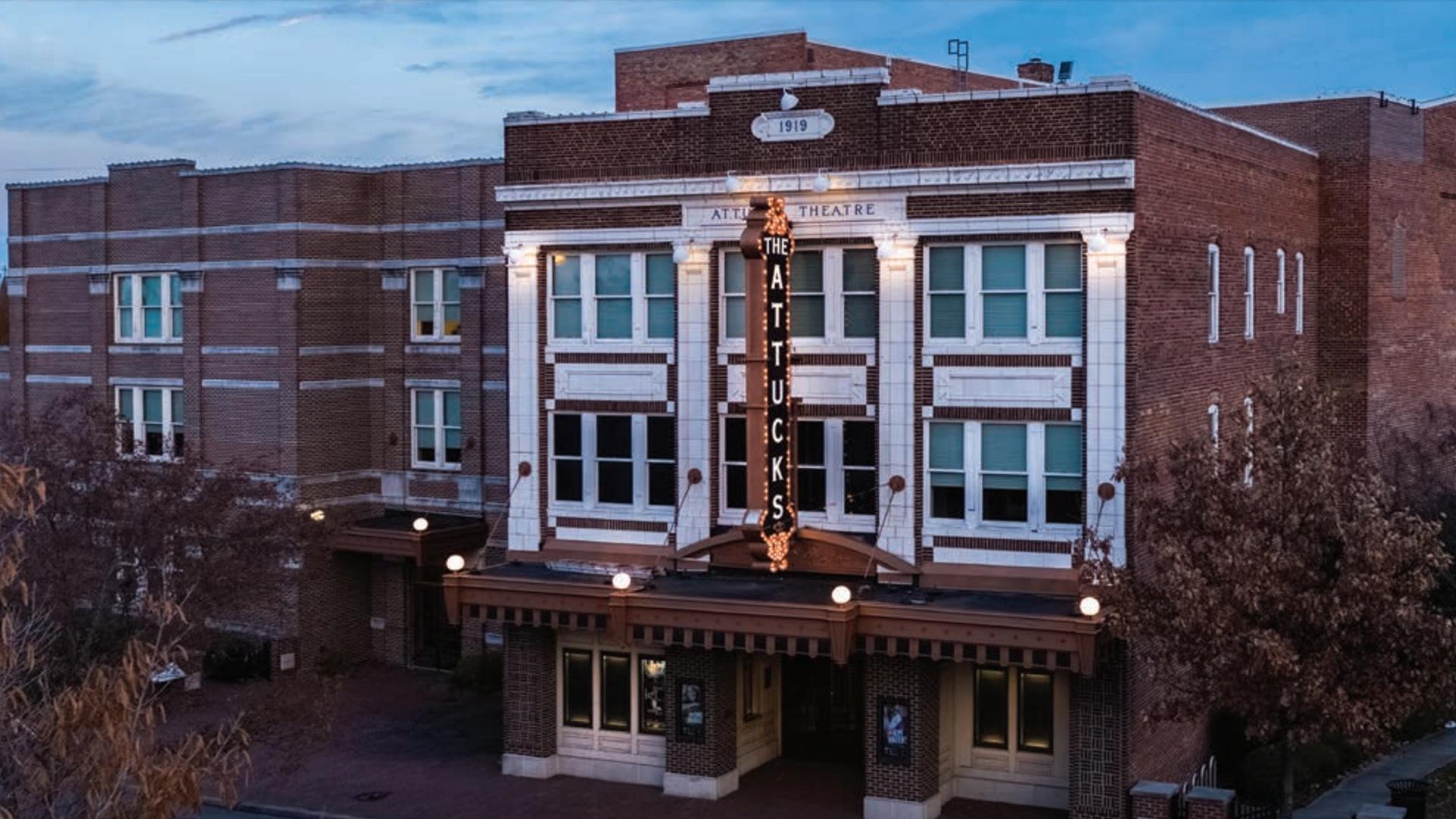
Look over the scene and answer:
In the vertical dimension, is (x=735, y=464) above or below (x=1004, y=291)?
below

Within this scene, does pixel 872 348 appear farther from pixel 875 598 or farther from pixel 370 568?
pixel 370 568

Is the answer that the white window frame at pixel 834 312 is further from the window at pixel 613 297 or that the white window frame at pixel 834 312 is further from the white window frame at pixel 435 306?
the white window frame at pixel 435 306

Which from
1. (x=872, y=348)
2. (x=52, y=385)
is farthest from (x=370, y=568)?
(x=872, y=348)

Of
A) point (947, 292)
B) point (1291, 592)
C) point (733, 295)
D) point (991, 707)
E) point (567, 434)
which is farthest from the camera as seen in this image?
point (567, 434)

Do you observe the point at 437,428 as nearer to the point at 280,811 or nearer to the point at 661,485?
the point at 661,485

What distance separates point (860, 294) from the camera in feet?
97.8

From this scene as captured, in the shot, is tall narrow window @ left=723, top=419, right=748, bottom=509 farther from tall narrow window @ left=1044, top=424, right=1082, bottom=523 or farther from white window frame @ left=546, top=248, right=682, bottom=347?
tall narrow window @ left=1044, top=424, right=1082, bottom=523

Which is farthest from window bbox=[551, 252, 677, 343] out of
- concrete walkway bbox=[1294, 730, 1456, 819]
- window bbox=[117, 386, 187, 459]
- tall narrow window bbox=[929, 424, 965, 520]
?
window bbox=[117, 386, 187, 459]

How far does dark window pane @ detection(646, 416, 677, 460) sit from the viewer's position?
31414mm

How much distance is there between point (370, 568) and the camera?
43.6 meters

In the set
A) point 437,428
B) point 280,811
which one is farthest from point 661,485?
point 437,428

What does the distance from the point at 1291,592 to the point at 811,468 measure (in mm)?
9973

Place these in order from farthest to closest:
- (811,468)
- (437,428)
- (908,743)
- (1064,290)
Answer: (437,428)
(811,468)
(908,743)
(1064,290)

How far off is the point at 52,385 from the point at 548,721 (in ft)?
75.0
